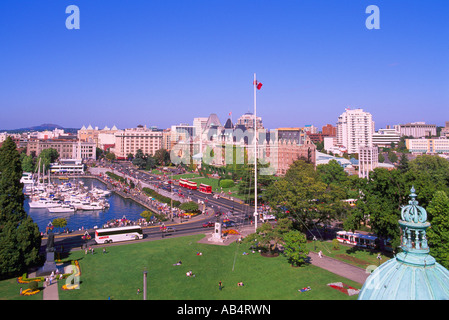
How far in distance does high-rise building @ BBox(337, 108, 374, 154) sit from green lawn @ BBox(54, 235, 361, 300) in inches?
5854

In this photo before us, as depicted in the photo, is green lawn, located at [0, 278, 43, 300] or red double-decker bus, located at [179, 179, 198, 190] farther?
red double-decker bus, located at [179, 179, 198, 190]

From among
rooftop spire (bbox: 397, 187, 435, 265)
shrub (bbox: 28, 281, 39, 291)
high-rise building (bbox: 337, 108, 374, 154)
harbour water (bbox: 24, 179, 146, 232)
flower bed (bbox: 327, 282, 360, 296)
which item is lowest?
harbour water (bbox: 24, 179, 146, 232)

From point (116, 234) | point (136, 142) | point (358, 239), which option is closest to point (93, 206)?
point (116, 234)

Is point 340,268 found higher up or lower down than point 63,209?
higher up

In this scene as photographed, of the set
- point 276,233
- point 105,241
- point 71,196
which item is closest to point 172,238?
point 105,241

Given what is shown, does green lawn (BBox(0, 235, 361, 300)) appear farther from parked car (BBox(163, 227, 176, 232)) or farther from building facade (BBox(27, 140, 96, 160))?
building facade (BBox(27, 140, 96, 160))

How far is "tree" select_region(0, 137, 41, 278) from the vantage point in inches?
1060

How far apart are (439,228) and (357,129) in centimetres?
15353

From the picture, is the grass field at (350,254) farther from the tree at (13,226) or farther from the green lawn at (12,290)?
the tree at (13,226)

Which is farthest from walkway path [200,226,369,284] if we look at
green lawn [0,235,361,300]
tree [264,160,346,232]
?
tree [264,160,346,232]

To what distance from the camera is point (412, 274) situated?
→ 8523 mm

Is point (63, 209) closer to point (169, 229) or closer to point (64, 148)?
point (169, 229)
